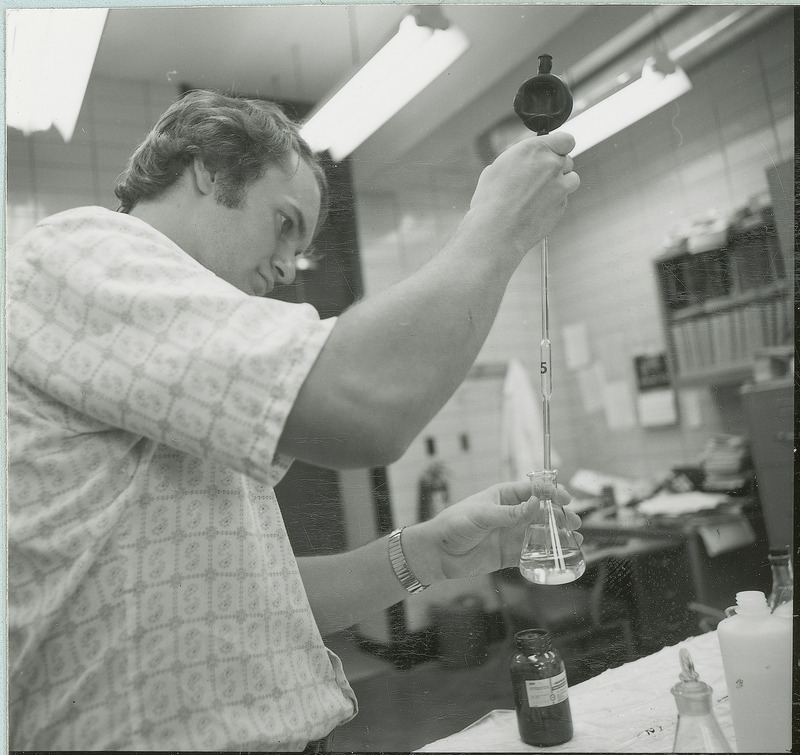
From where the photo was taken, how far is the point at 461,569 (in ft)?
3.34

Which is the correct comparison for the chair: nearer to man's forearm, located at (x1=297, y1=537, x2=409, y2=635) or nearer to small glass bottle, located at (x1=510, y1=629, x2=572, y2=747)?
small glass bottle, located at (x1=510, y1=629, x2=572, y2=747)

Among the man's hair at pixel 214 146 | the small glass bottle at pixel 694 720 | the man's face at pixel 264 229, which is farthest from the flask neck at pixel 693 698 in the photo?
the man's hair at pixel 214 146

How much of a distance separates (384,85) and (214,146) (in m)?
0.30

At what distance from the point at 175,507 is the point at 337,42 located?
75 centimetres

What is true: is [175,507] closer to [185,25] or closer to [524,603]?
[524,603]

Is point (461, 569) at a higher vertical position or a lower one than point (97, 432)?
lower

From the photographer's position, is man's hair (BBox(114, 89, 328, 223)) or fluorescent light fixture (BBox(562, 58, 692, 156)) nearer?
man's hair (BBox(114, 89, 328, 223))

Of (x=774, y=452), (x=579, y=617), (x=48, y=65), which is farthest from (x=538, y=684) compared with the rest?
(x=48, y=65)

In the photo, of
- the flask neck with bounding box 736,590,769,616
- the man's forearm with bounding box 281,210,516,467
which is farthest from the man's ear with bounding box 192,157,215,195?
the flask neck with bounding box 736,590,769,616

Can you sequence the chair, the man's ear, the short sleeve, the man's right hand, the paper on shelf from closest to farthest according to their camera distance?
the short sleeve < the man's right hand < the man's ear < the chair < the paper on shelf

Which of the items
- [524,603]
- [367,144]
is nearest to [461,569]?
[524,603]

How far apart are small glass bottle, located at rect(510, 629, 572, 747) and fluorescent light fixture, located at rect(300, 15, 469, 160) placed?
2.68 ft

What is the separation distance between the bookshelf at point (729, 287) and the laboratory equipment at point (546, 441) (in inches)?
9.1

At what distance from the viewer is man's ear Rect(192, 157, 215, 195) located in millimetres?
917
